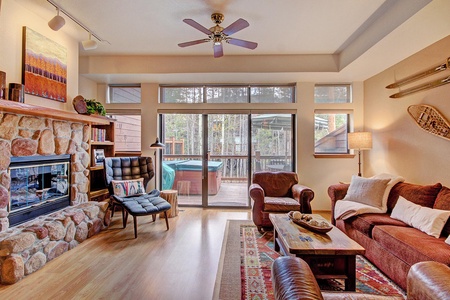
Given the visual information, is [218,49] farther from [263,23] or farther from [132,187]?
[132,187]

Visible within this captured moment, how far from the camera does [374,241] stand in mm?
2375

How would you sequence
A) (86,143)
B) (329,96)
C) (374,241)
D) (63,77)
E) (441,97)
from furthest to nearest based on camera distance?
(329,96) < (86,143) < (63,77) < (441,97) < (374,241)

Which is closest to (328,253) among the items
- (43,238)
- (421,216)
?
(421,216)

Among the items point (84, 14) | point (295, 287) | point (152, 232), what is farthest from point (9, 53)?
point (295, 287)

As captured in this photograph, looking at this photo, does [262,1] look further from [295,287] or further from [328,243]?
[295,287]

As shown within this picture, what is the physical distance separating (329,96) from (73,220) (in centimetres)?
466

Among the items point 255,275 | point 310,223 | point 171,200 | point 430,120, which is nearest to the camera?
point 255,275

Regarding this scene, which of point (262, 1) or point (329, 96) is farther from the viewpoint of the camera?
point (329, 96)

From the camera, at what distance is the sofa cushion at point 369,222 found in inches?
95.7

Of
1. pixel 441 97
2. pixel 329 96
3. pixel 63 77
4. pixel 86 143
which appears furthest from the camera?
pixel 329 96

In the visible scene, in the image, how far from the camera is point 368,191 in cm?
298

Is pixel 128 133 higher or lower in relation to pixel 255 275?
higher

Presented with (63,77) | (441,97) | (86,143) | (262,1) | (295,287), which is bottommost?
(295,287)

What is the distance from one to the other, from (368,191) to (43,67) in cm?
437
